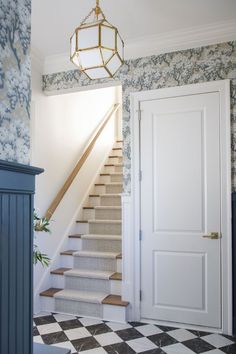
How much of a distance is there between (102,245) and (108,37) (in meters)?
2.50

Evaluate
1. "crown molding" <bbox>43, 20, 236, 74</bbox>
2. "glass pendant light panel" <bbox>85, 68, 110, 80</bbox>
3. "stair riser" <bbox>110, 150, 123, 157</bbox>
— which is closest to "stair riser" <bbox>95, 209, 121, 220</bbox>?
"stair riser" <bbox>110, 150, 123, 157</bbox>

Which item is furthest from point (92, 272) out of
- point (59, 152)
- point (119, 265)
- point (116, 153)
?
point (116, 153)

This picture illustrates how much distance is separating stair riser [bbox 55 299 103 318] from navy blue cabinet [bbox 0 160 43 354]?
178 centimetres

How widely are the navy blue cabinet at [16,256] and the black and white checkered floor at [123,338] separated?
51.6 inches

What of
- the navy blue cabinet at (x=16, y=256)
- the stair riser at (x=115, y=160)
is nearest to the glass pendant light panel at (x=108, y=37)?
the navy blue cabinet at (x=16, y=256)

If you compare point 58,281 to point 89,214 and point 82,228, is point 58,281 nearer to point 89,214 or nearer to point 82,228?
point 82,228

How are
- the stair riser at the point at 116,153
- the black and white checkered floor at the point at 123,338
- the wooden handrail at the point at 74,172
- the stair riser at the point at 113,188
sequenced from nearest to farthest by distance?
the black and white checkered floor at the point at 123,338, the wooden handrail at the point at 74,172, the stair riser at the point at 113,188, the stair riser at the point at 116,153

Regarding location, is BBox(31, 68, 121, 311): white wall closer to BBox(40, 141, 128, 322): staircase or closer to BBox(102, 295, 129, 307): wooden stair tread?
BBox(40, 141, 128, 322): staircase

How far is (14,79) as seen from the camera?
1463 millimetres

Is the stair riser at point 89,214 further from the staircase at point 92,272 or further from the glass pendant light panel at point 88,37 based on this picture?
the glass pendant light panel at point 88,37

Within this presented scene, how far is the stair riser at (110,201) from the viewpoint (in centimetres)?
466

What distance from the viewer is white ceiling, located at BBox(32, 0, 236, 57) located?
263cm

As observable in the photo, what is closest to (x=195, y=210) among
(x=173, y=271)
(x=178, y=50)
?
(x=173, y=271)

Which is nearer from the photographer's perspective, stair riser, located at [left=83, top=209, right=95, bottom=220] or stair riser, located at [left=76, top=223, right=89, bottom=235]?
stair riser, located at [left=76, top=223, right=89, bottom=235]
